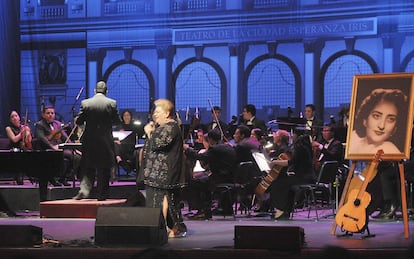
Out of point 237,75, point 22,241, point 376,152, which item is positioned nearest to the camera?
point 22,241

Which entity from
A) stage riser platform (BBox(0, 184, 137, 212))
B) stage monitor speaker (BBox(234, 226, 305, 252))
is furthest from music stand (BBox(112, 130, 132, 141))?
stage monitor speaker (BBox(234, 226, 305, 252))

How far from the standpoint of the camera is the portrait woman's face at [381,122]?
7.03m

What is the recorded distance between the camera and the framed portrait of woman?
6965 mm

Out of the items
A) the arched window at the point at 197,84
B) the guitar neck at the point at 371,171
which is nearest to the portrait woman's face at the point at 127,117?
the arched window at the point at 197,84

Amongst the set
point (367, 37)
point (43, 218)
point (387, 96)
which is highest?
point (367, 37)

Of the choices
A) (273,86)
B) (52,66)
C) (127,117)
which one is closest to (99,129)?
(127,117)

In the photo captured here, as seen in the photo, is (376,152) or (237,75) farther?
(237,75)

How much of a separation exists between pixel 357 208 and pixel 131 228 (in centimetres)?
216

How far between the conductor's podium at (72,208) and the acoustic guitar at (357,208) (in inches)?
117

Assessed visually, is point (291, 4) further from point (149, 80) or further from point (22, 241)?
point (22, 241)

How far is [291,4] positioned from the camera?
43.3 ft

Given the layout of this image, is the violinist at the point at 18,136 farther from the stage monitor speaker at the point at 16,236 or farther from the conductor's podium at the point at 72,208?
the stage monitor speaker at the point at 16,236

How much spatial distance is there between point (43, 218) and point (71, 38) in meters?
6.46

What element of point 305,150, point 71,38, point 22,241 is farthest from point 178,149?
point 71,38
